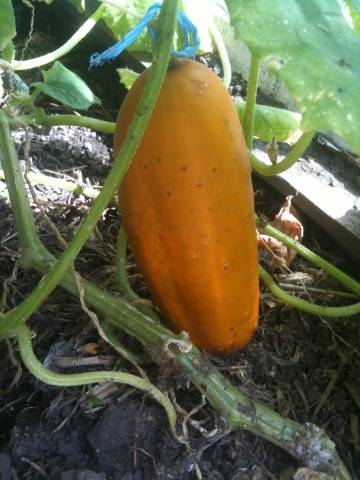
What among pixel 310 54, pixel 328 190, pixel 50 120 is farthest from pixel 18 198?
pixel 328 190

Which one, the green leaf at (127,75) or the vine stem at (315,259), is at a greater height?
the green leaf at (127,75)

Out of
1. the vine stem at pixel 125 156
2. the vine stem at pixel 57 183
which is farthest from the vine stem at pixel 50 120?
the vine stem at pixel 125 156

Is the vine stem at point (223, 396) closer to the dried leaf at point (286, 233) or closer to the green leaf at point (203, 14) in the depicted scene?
the dried leaf at point (286, 233)

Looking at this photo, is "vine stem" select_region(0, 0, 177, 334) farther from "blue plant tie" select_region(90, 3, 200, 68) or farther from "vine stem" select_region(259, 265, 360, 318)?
"vine stem" select_region(259, 265, 360, 318)

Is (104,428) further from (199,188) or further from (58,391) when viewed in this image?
(199,188)

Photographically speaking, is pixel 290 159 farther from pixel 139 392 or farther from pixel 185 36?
pixel 139 392

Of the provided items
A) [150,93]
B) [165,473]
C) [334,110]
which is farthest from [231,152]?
[165,473]

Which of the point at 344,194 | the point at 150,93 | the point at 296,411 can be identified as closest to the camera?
the point at 150,93
